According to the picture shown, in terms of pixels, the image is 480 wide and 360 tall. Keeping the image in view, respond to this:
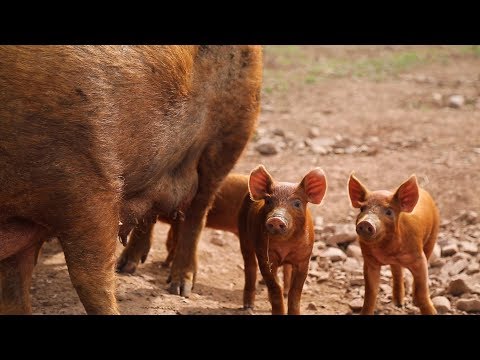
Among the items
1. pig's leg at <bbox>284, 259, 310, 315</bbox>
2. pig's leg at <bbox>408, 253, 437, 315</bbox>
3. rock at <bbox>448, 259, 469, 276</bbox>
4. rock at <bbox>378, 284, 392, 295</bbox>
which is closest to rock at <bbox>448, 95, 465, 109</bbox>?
rock at <bbox>448, 259, 469, 276</bbox>

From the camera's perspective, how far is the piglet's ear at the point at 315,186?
4266mm

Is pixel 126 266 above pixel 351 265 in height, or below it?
below

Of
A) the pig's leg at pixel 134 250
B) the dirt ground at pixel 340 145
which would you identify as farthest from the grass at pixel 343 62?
the pig's leg at pixel 134 250

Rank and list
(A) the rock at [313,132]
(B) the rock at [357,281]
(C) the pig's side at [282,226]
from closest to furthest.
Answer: (C) the pig's side at [282,226] < (B) the rock at [357,281] < (A) the rock at [313,132]

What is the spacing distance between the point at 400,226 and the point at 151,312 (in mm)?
1502

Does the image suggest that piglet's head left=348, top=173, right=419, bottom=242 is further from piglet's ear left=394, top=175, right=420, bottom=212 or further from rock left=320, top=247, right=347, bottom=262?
rock left=320, top=247, right=347, bottom=262

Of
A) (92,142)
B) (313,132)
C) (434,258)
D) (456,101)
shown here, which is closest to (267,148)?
(313,132)

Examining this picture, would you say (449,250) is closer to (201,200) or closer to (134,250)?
(201,200)

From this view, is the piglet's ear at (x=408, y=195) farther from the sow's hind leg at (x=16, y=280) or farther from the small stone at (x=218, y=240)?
the small stone at (x=218, y=240)

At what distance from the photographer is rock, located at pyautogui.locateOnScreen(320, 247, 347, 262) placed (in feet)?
19.3

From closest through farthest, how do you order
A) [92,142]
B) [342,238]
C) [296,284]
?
[92,142]
[296,284]
[342,238]

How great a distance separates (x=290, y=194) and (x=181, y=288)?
1.40m

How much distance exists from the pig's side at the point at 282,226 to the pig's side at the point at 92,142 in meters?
0.58

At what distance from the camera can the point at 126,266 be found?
5562 mm
